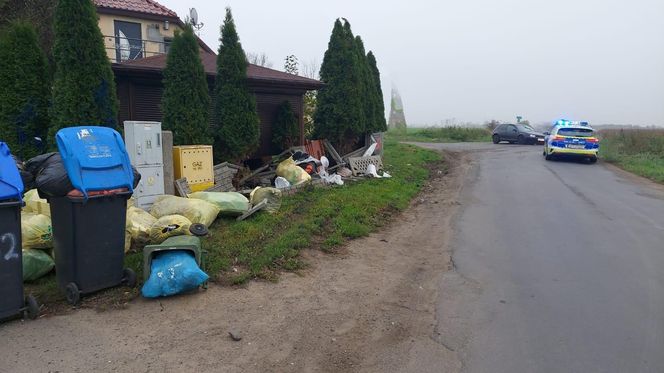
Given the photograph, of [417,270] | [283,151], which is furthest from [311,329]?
[283,151]

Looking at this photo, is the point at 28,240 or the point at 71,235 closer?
the point at 71,235

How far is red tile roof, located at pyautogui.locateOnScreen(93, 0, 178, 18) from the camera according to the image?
1917 centimetres

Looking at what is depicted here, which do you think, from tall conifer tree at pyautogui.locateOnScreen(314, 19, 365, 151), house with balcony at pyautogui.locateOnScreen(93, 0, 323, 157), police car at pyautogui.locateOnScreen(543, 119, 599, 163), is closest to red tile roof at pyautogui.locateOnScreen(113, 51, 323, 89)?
house with balcony at pyautogui.locateOnScreen(93, 0, 323, 157)

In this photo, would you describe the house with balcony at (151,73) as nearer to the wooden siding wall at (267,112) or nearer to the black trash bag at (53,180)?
the wooden siding wall at (267,112)

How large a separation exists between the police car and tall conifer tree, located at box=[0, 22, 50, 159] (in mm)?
17795

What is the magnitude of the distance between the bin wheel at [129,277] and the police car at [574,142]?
60.9 ft

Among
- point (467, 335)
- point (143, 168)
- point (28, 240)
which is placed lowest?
point (467, 335)

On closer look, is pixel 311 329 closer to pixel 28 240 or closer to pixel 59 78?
pixel 28 240

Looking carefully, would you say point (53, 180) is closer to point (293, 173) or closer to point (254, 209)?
point (254, 209)

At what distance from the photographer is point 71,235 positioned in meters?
4.80

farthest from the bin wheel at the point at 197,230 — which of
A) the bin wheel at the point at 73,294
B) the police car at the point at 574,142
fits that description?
the police car at the point at 574,142

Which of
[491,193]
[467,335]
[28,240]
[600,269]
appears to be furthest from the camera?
[491,193]

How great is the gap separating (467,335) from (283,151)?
34.6 feet

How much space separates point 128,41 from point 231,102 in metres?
10.3
